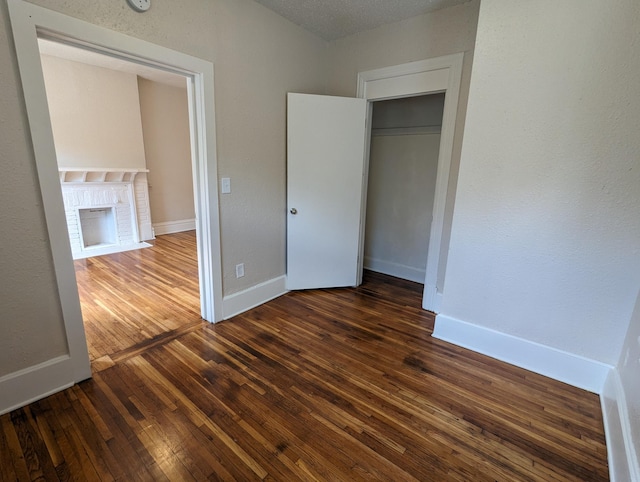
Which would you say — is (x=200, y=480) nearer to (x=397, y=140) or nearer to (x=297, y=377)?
(x=297, y=377)

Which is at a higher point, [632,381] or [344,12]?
[344,12]

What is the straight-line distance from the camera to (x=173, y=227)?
5836mm

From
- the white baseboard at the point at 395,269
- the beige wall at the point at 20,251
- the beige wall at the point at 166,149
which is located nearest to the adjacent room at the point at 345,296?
the beige wall at the point at 20,251

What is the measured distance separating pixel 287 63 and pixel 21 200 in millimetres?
2276

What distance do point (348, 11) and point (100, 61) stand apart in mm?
3700

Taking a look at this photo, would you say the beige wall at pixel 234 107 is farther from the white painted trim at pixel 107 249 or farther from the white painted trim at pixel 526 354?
the white painted trim at pixel 107 249

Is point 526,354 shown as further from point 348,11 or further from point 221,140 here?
Result: point 348,11

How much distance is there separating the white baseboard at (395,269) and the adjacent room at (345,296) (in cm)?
56

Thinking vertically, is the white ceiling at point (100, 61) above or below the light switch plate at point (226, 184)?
above

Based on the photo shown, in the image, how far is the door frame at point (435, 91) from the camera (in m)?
2.51

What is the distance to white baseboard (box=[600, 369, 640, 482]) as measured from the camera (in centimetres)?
119

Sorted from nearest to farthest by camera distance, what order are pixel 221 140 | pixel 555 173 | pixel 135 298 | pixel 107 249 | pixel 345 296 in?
1. pixel 555 173
2. pixel 221 140
3. pixel 135 298
4. pixel 345 296
5. pixel 107 249

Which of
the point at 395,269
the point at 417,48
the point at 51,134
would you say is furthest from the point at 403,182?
the point at 51,134

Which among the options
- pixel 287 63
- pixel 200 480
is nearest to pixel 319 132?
pixel 287 63
